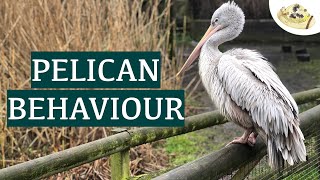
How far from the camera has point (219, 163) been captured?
Result: 167 cm

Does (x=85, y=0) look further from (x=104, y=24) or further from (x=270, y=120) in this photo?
(x=270, y=120)

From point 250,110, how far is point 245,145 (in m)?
0.11

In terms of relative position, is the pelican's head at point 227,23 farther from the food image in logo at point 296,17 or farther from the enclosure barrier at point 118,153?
the food image in logo at point 296,17

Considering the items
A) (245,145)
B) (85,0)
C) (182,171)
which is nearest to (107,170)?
(85,0)

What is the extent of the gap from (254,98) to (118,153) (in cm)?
54

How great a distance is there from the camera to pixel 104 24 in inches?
156

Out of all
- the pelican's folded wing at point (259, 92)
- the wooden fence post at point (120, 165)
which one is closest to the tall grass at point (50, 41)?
the wooden fence post at point (120, 165)

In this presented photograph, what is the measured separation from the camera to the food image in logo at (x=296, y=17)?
2.70m

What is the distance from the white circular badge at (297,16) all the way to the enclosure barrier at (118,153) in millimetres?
489

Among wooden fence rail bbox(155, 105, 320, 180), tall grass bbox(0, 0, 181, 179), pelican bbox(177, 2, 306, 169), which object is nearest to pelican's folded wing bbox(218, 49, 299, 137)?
pelican bbox(177, 2, 306, 169)

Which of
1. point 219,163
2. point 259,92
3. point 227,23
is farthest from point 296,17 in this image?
point 219,163

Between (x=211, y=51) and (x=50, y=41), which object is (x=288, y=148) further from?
(x=50, y=41)

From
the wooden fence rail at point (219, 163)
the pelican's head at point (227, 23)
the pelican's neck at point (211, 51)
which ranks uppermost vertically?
the pelican's head at point (227, 23)

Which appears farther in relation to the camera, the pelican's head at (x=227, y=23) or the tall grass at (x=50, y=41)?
the tall grass at (x=50, y=41)
